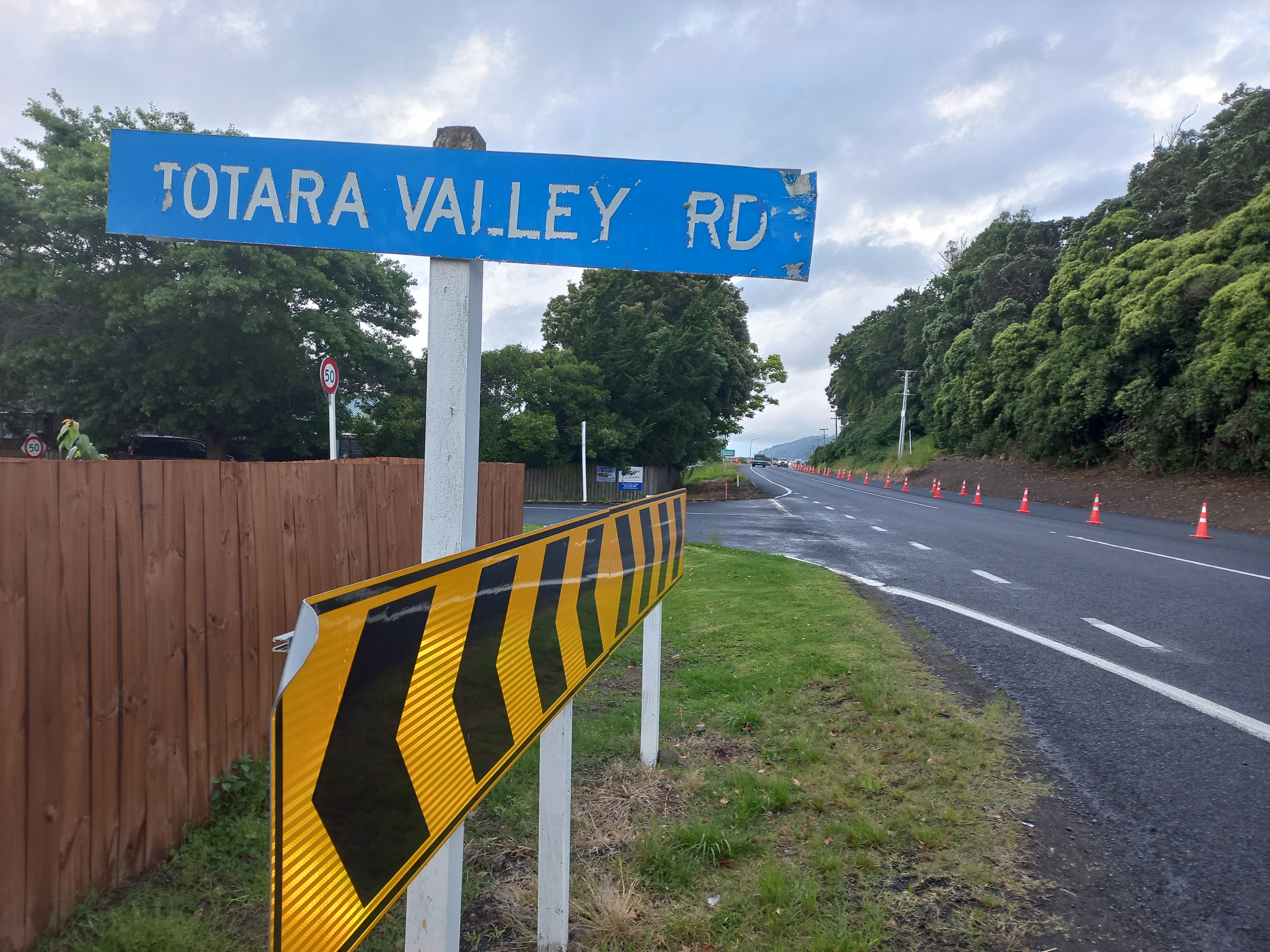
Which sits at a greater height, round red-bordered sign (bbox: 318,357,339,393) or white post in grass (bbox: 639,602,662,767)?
round red-bordered sign (bbox: 318,357,339,393)

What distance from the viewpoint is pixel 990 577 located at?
9.56 m

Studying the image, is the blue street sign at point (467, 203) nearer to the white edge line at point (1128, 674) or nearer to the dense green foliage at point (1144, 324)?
the white edge line at point (1128, 674)

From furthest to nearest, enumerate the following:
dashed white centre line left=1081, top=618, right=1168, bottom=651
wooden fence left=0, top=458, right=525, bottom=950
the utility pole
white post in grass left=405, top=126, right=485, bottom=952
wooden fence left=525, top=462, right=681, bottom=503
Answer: the utility pole < wooden fence left=525, top=462, right=681, bottom=503 < dashed white centre line left=1081, top=618, right=1168, bottom=651 < wooden fence left=0, top=458, right=525, bottom=950 < white post in grass left=405, top=126, right=485, bottom=952

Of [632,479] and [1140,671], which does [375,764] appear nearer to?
[1140,671]

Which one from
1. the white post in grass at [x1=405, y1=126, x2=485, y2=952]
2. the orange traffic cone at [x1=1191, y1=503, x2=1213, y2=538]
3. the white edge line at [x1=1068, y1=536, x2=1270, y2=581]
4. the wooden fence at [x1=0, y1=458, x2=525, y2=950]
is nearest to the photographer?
the white post in grass at [x1=405, y1=126, x2=485, y2=952]

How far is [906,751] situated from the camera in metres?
A: 3.84

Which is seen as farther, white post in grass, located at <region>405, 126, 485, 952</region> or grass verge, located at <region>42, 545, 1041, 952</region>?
grass verge, located at <region>42, 545, 1041, 952</region>

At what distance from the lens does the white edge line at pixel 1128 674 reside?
416cm

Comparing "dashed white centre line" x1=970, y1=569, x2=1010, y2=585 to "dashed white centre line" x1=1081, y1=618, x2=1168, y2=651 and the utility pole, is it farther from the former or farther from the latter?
the utility pole

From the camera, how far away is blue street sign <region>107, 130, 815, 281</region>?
210 cm

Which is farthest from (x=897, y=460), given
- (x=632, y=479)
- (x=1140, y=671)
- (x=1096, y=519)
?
(x=1140, y=671)

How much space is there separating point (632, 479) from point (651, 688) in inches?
974

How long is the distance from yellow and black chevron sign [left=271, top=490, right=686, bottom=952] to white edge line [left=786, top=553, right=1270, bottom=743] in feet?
13.6

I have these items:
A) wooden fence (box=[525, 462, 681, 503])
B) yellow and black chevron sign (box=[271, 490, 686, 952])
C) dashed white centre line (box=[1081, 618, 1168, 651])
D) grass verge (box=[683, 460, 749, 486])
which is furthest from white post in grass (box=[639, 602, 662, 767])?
grass verge (box=[683, 460, 749, 486])
